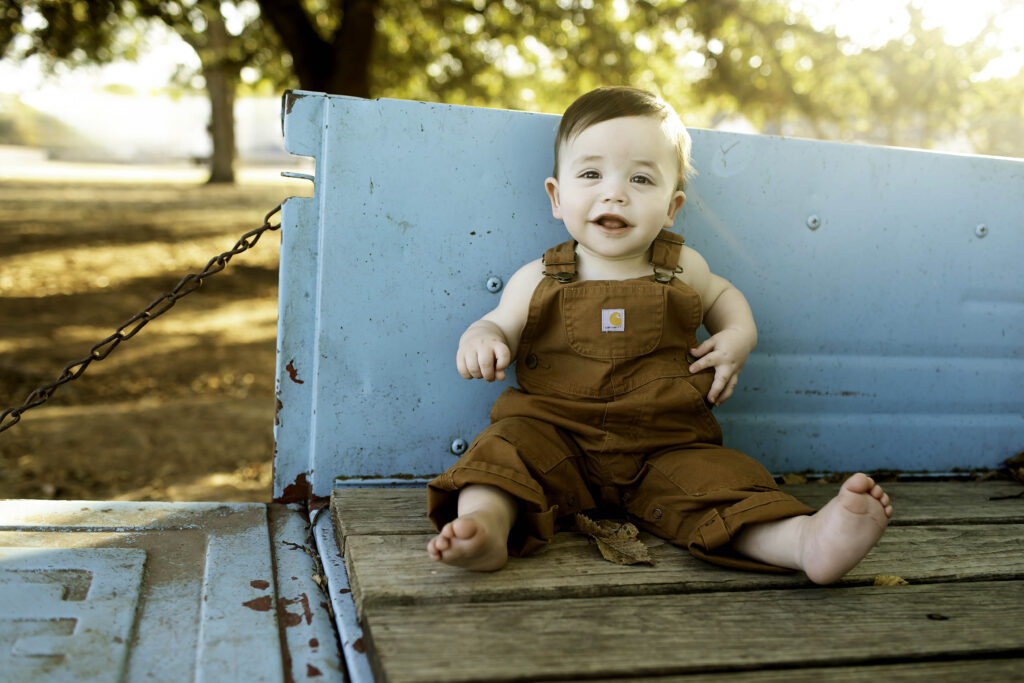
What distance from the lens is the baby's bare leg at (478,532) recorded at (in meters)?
1.48

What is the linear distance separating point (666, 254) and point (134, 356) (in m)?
5.66

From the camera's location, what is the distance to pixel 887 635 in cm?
143

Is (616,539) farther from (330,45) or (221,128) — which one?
(221,128)

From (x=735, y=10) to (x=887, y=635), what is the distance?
7.41m

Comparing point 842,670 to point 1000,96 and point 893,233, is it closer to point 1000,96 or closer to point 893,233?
point 893,233

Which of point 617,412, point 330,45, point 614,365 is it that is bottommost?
point 617,412

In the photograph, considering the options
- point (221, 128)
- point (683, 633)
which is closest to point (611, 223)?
point (683, 633)

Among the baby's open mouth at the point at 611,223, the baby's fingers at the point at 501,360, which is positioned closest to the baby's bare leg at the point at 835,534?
the baby's fingers at the point at 501,360

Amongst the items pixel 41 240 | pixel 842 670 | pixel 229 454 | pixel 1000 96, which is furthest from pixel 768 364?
pixel 41 240

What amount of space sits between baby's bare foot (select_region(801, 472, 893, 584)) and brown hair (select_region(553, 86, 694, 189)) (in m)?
0.88

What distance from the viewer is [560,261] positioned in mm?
2018

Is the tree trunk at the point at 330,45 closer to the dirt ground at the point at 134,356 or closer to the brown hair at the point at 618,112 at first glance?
the dirt ground at the point at 134,356

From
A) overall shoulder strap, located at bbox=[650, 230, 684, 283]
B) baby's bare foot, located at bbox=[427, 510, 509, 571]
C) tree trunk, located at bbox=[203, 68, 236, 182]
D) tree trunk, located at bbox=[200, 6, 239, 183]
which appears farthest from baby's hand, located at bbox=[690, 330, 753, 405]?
tree trunk, located at bbox=[203, 68, 236, 182]

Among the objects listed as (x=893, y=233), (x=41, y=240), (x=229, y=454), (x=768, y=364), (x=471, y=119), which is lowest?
(x=229, y=454)
